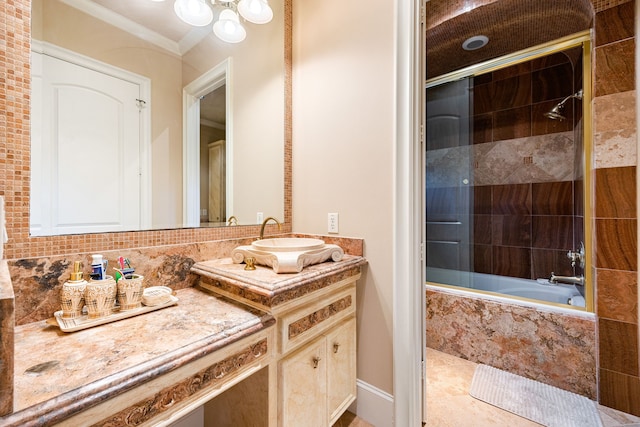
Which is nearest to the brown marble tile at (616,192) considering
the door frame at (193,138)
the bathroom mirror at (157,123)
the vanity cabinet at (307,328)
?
the vanity cabinet at (307,328)

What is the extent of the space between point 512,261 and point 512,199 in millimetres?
631

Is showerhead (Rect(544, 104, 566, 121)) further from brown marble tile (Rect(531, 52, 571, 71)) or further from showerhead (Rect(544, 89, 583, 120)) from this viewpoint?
brown marble tile (Rect(531, 52, 571, 71))

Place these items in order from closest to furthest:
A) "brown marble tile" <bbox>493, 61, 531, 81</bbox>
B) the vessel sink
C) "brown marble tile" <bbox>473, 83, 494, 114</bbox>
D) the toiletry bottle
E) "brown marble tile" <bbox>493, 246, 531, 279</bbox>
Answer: the toiletry bottle < the vessel sink < "brown marble tile" <bbox>493, 61, 531, 81</bbox> < "brown marble tile" <bbox>493, 246, 531, 279</bbox> < "brown marble tile" <bbox>473, 83, 494, 114</bbox>

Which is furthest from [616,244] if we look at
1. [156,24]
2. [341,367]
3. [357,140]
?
[156,24]

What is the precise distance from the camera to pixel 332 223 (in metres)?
1.54

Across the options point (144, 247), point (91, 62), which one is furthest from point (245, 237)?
point (91, 62)

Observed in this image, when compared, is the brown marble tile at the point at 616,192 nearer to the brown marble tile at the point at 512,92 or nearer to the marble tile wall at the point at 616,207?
the marble tile wall at the point at 616,207

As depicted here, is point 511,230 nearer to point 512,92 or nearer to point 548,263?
point 548,263

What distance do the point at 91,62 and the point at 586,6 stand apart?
270 cm

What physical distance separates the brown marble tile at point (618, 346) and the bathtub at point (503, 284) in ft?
2.15

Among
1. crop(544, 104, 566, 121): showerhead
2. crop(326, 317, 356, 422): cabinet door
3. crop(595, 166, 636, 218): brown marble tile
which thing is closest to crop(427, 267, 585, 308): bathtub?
crop(595, 166, 636, 218): brown marble tile

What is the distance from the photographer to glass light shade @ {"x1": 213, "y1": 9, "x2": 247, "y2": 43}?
143cm

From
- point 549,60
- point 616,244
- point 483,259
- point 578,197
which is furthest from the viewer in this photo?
point 483,259

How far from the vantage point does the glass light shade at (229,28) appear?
1430 mm
